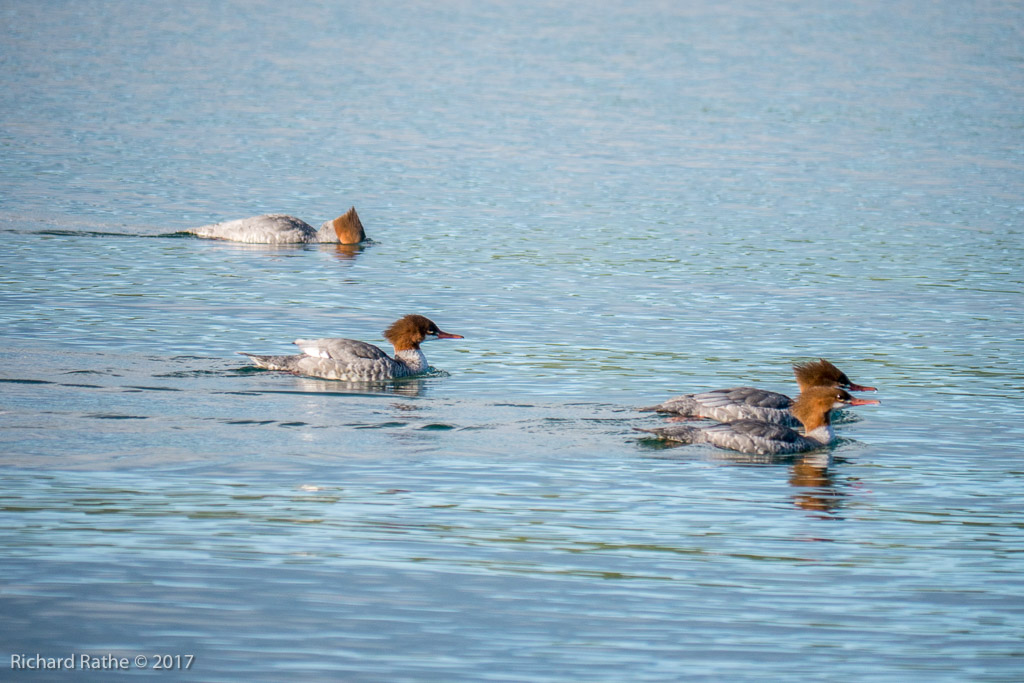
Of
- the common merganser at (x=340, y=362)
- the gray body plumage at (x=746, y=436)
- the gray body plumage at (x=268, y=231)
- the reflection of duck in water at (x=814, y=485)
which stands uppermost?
the gray body plumage at (x=268, y=231)

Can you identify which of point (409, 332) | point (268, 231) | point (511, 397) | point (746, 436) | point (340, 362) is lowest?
point (746, 436)

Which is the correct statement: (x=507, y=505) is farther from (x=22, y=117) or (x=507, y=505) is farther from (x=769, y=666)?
(x=22, y=117)

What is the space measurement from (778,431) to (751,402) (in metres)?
0.81

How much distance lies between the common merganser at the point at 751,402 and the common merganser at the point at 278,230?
1288 cm

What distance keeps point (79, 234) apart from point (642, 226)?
10247mm

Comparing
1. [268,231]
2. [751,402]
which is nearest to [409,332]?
[751,402]

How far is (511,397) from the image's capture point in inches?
642

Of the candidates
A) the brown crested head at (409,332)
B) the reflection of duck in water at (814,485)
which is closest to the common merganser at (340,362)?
the brown crested head at (409,332)

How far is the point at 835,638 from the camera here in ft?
31.1

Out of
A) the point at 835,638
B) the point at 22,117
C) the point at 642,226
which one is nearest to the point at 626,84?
the point at 22,117

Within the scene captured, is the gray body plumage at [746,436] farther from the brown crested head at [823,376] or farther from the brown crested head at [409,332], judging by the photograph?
the brown crested head at [409,332]

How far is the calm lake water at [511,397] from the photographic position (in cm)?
959

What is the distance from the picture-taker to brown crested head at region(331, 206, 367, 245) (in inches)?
1086

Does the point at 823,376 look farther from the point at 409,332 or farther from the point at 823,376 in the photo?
the point at 409,332
